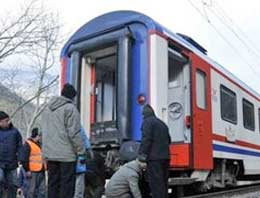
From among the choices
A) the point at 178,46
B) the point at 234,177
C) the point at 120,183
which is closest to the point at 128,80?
the point at 178,46

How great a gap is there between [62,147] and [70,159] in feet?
0.58

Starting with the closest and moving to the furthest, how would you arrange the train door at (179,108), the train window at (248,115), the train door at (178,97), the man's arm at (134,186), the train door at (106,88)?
the man's arm at (134,186) → the train door at (106,88) → the train door at (179,108) → the train door at (178,97) → the train window at (248,115)

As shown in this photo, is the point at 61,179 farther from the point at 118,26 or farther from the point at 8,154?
the point at 118,26

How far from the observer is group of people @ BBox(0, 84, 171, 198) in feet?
20.0

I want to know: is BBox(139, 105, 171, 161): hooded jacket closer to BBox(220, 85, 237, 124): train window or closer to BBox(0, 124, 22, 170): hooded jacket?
BBox(0, 124, 22, 170): hooded jacket

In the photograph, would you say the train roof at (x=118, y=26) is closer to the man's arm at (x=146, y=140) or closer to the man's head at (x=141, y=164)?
the man's arm at (x=146, y=140)

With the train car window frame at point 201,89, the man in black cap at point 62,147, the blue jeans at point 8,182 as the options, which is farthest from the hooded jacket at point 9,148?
the train car window frame at point 201,89

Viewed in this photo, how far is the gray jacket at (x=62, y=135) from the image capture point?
6070 millimetres

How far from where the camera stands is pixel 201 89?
9.46 meters

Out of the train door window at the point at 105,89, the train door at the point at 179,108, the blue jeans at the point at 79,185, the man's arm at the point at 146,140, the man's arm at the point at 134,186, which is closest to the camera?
the man's arm at the point at 134,186

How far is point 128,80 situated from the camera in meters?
8.03

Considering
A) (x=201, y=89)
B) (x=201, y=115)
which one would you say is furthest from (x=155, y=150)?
(x=201, y=89)

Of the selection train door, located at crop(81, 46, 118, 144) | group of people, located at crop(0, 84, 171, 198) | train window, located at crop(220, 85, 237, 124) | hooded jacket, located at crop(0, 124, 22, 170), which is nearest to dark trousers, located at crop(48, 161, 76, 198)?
group of people, located at crop(0, 84, 171, 198)

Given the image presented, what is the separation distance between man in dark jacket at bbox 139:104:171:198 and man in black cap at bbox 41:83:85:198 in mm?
1132
